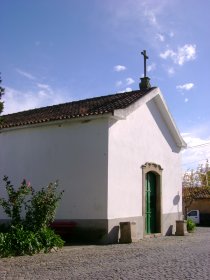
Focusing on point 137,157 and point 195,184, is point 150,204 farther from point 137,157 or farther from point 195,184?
point 195,184

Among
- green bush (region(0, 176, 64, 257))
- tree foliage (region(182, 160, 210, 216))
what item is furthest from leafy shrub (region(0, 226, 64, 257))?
tree foliage (region(182, 160, 210, 216))

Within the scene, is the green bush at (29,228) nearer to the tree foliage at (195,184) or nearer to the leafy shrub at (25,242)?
the leafy shrub at (25,242)

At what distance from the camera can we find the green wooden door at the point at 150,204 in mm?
16609

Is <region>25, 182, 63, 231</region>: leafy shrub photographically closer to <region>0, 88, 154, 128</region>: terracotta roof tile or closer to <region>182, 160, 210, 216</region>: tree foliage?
<region>0, 88, 154, 128</region>: terracotta roof tile

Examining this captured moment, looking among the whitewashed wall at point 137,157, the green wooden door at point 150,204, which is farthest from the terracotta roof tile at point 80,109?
the green wooden door at point 150,204

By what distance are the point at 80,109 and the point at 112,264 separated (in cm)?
831

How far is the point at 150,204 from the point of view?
17000 millimetres

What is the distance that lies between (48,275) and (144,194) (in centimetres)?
843

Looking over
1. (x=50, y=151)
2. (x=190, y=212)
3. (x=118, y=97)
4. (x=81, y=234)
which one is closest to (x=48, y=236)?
(x=81, y=234)

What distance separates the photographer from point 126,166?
14773 mm

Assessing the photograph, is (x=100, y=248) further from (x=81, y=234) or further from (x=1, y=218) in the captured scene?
(x=1, y=218)

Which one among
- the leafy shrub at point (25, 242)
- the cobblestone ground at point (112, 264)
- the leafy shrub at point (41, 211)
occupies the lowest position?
the cobblestone ground at point (112, 264)

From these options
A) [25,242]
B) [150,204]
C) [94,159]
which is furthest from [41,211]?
[150,204]

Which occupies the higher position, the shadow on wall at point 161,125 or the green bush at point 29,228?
the shadow on wall at point 161,125
